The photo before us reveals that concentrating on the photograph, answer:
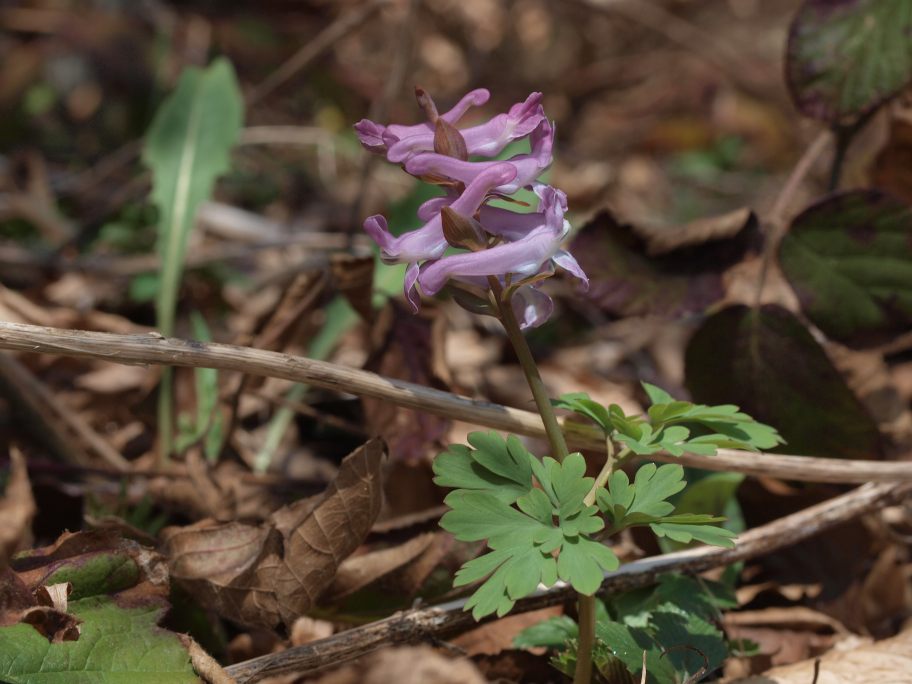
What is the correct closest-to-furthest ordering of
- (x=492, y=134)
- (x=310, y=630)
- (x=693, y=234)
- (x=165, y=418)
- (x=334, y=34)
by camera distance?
(x=492, y=134)
(x=310, y=630)
(x=693, y=234)
(x=165, y=418)
(x=334, y=34)

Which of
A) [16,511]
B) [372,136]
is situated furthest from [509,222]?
[16,511]

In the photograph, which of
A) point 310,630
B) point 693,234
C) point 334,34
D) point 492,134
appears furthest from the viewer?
point 334,34

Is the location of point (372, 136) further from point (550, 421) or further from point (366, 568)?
point (366, 568)

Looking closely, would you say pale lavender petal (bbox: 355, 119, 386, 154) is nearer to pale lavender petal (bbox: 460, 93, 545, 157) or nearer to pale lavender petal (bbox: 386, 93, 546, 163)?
pale lavender petal (bbox: 386, 93, 546, 163)

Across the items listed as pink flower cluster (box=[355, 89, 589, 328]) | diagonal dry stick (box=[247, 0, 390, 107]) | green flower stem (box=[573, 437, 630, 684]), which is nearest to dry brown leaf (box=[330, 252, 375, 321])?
pink flower cluster (box=[355, 89, 589, 328])

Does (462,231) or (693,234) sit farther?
(693,234)

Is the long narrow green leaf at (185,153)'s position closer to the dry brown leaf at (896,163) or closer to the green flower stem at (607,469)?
the green flower stem at (607,469)

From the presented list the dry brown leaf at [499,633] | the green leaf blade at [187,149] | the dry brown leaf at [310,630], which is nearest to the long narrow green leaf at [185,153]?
the green leaf blade at [187,149]

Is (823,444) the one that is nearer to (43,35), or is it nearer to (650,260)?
(650,260)
